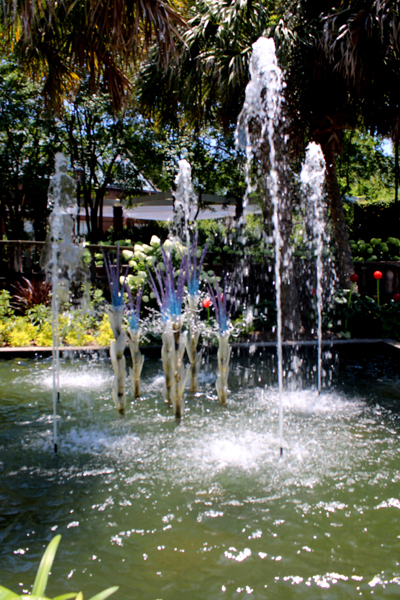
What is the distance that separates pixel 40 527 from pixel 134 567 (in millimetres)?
674

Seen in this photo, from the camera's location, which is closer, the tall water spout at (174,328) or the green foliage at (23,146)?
the tall water spout at (174,328)

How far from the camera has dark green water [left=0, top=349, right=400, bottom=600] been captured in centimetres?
224

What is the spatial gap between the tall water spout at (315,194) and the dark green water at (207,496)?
2624 millimetres

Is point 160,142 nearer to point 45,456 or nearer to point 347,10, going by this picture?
point 347,10

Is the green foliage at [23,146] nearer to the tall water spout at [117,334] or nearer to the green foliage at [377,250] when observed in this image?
the green foliage at [377,250]

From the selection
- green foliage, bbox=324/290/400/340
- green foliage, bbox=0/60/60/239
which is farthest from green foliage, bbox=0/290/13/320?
green foliage, bbox=0/60/60/239

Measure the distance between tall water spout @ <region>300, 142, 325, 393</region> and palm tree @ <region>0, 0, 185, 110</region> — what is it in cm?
315

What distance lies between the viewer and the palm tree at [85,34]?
542cm

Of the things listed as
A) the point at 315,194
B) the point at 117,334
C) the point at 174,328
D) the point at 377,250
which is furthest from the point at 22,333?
the point at 377,250

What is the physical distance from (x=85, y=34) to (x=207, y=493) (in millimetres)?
5710

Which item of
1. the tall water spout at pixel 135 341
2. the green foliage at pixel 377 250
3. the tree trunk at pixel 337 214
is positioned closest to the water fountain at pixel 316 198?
the tree trunk at pixel 337 214

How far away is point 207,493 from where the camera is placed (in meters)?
2.99

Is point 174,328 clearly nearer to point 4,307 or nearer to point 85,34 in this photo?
point 85,34

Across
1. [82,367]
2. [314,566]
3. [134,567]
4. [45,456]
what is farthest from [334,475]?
[82,367]
